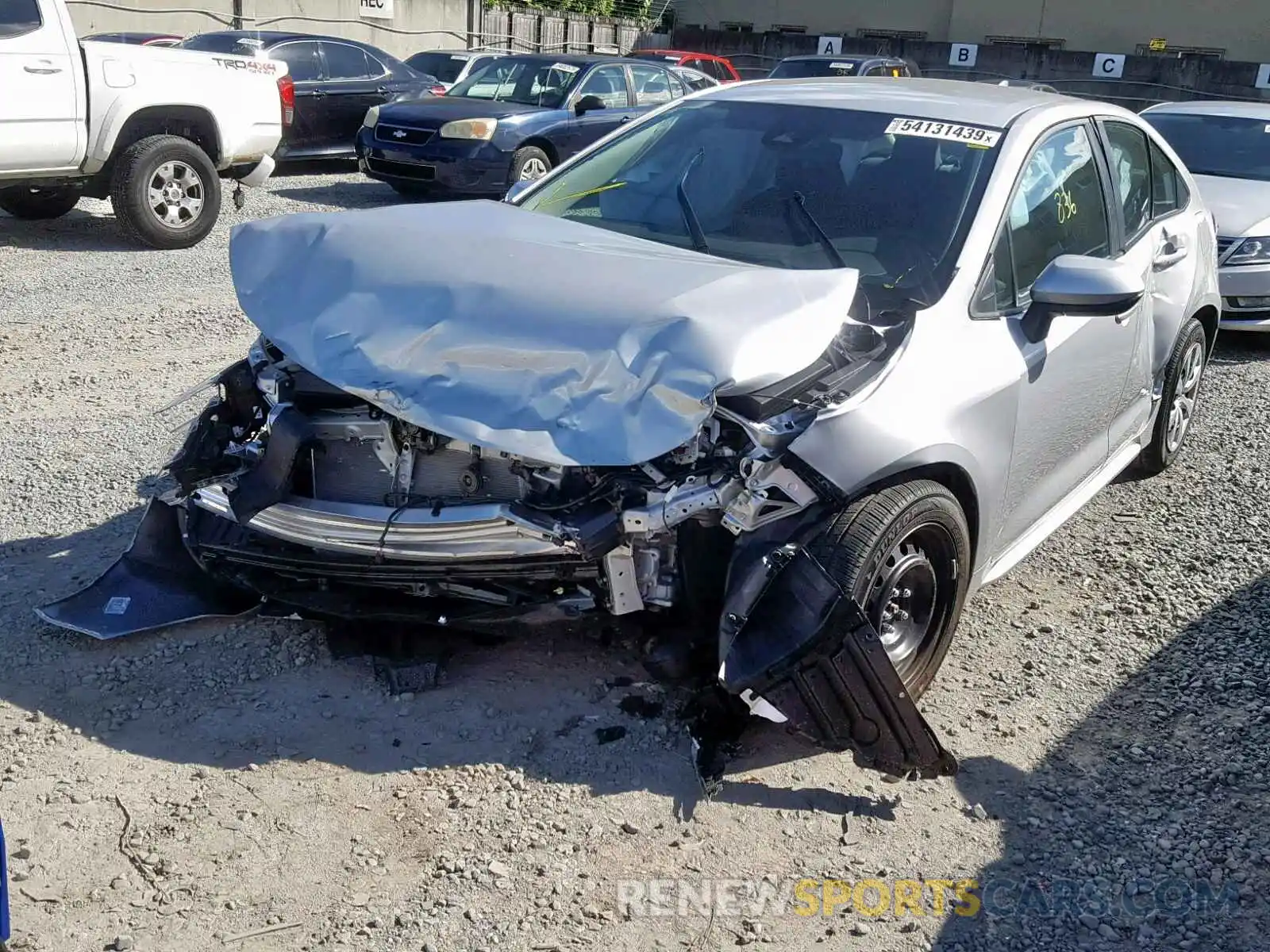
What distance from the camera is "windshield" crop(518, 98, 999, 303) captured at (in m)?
3.89

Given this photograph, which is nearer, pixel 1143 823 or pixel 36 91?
pixel 1143 823

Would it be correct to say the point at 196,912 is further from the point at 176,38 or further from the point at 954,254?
the point at 176,38

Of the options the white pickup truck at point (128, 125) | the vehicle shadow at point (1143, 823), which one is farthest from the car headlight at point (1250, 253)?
the white pickup truck at point (128, 125)

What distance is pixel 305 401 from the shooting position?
11.8ft

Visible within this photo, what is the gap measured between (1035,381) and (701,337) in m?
1.29

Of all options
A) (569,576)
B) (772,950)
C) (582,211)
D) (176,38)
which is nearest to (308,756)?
(569,576)

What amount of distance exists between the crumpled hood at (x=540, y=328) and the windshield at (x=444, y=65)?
14682 millimetres

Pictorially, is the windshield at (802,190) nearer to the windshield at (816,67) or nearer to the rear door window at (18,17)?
the rear door window at (18,17)

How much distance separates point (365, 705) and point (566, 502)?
95cm

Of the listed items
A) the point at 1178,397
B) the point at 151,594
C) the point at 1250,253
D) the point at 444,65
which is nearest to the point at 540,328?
the point at 151,594

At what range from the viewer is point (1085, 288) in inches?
146

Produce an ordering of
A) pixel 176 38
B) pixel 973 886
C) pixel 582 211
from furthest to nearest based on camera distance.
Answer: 1. pixel 176 38
2. pixel 582 211
3. pixel 973 886

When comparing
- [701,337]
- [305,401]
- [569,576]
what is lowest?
[569,576]

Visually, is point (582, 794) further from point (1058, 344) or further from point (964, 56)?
point (964, 56)
